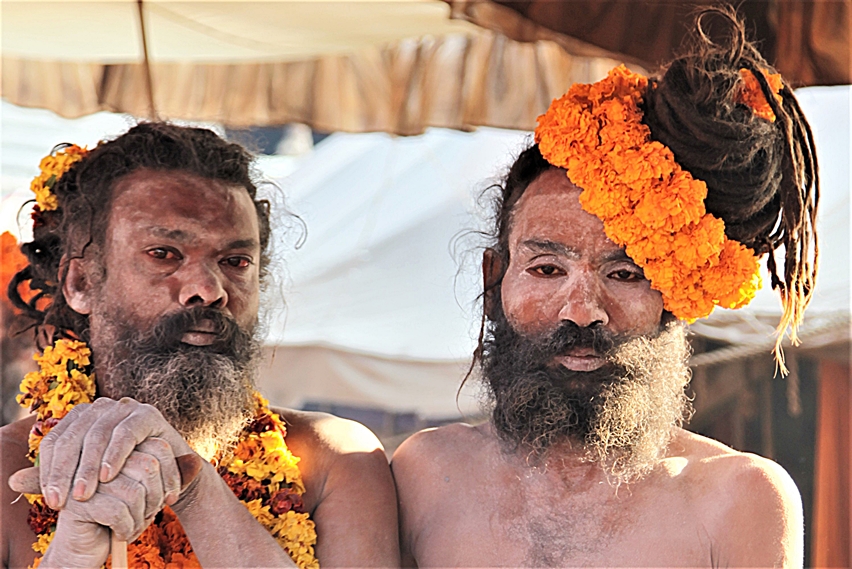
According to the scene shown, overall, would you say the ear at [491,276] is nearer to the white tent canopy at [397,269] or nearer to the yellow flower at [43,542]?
the yellow flower at [43,542]

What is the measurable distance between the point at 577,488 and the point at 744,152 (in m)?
1.14

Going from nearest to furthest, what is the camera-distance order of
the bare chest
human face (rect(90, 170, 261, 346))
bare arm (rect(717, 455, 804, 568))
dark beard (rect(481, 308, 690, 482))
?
bare arm (rect(717, 455, 804, 568)) → the bare chest → dark beard (rect(481, 308, 690, 482)) → human face (rect(90, 170, 261, 346))

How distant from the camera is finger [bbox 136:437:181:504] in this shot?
Result: 101 inches

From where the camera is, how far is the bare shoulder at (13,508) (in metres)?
2.99

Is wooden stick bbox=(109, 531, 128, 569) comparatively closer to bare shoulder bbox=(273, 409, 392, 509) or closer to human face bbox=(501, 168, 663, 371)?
bare shoulder bbox=(273, 409, 392, 509)

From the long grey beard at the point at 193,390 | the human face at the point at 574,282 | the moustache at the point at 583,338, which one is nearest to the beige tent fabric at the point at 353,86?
the human face at the point at 574,282

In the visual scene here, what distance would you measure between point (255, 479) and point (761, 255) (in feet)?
5.68

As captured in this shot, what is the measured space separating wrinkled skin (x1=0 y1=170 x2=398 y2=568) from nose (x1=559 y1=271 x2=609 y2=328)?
81 cm

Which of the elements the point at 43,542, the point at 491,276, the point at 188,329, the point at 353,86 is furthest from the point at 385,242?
the point at 43,542

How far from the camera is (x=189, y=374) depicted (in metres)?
3.11

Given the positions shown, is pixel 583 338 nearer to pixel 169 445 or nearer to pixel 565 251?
pixel 565 251

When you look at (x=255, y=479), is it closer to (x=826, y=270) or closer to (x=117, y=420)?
(x=117, y=420)

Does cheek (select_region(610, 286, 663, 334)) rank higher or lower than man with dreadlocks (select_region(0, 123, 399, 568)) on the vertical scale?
higher

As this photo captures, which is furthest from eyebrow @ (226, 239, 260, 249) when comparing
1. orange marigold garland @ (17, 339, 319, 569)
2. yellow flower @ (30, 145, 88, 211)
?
yellow flower @ (30, 145, 88, 211)
